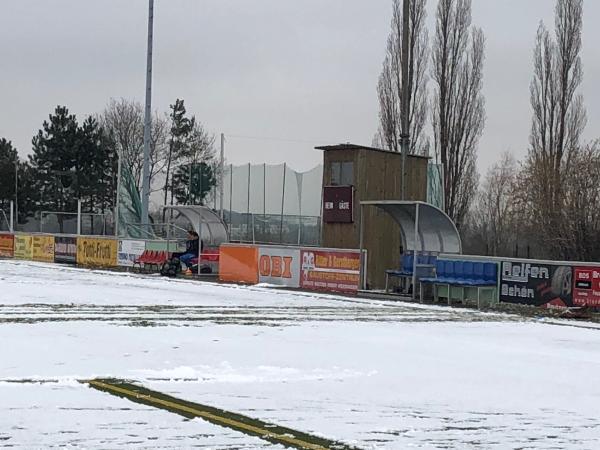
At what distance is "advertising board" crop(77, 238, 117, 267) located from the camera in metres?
38.8

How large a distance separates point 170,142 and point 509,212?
36606 millimetres

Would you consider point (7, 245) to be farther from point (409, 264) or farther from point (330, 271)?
point (409, 264)

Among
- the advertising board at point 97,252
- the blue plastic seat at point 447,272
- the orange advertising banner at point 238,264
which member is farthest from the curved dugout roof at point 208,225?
the blue plastic seat at point 447,272

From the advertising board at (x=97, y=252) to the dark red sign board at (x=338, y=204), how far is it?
12.0 metres

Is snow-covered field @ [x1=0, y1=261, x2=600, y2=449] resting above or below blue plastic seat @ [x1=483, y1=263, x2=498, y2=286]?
below

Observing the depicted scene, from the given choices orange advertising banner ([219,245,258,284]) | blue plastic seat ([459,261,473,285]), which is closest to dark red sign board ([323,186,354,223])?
orange advertising banner ([219,245,258,284])

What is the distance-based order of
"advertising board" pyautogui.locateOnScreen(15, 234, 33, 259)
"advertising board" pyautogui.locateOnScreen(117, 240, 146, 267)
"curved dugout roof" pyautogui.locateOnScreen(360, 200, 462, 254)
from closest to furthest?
"curved dugout roof" pyautogui.locateOnScreen(360, 200, 462, 254) → "advertising board" pyautogui.locateOnScreen(117, 240, 146, 267) → "advertising board" pyautogui.locateOnScreen(15, 234, 33, 259)

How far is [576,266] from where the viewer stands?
22.0 m

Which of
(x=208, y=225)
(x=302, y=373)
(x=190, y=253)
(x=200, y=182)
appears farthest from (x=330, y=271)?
(x=302, y=373)

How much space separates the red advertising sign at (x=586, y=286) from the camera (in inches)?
850

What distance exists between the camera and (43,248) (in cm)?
4356

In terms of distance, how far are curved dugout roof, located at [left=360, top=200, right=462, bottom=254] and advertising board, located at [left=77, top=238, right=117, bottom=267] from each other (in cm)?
1513

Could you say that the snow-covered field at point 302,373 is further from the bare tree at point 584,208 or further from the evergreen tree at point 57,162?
the evergreen tree at point 57,162

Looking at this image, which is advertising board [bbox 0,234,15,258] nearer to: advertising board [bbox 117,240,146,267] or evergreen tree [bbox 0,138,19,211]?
advertising board [bbox 117,240,146,267]
